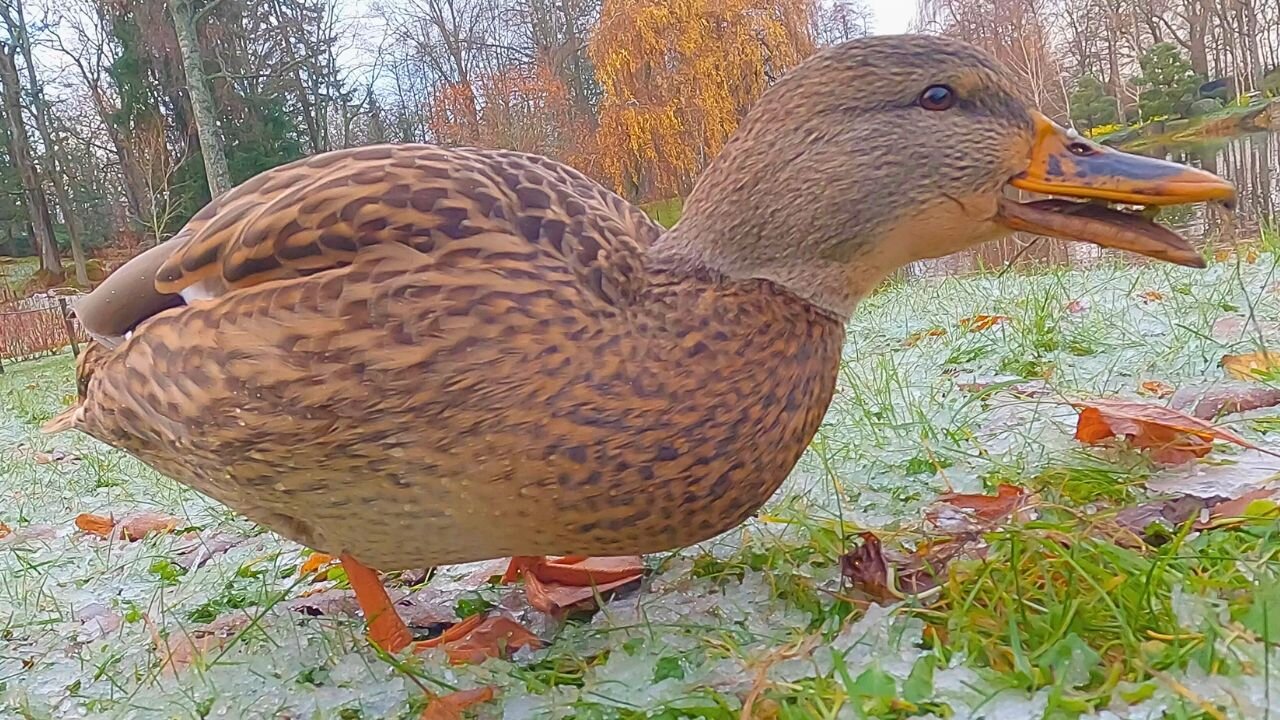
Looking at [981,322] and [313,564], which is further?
[981,322]

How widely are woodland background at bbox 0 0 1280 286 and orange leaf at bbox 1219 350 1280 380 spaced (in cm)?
1222

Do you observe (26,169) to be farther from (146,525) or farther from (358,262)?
(358,262)

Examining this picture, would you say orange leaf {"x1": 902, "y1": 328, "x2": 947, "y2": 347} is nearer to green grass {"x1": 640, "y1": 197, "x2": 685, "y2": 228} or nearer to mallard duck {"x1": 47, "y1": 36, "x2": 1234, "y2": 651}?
mallard duck {"x1": 47, "y1": 36, "x2": 1234, "y2": 651}

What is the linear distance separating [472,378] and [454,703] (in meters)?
0.44

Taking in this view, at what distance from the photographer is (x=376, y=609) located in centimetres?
152

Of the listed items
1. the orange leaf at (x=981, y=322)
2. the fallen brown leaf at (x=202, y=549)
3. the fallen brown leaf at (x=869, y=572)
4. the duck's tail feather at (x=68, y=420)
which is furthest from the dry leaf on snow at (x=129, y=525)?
the orange leaf at (x=981, y=322)

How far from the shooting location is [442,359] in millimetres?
1252

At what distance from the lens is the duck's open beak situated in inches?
49.4

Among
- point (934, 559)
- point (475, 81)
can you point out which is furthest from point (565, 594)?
point (475, 81)

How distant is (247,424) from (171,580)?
0.94 m

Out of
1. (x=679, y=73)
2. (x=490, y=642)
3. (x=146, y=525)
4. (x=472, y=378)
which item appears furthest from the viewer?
(x=679, y=73)

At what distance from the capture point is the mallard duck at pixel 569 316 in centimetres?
125

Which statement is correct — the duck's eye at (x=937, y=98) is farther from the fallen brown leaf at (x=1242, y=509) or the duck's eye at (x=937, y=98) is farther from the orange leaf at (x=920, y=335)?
the orange leaf at (x=920, y=335)

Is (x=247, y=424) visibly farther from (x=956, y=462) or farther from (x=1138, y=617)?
(x=956, y=462)
